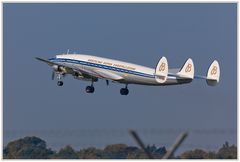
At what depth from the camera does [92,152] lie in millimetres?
85750

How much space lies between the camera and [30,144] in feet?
355

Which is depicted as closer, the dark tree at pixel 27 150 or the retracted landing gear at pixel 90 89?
the retracted landing gear at pixel 90 89

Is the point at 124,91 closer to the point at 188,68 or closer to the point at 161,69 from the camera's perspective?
the point at 161,69

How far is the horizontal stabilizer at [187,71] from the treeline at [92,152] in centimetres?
558

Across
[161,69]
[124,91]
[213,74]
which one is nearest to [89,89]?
[124,91]

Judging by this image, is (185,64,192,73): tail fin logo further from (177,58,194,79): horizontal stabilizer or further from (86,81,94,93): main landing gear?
(86,81,94,93): main landing gear

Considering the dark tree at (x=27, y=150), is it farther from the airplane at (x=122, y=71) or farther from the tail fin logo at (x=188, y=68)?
the tail fin logo at (x=188, y=68)

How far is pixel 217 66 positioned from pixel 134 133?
1480 inches

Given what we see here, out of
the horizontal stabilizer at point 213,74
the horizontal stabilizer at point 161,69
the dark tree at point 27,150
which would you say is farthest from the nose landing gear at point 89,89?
the dark tree at point 27,150

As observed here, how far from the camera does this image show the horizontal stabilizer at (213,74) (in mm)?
74062

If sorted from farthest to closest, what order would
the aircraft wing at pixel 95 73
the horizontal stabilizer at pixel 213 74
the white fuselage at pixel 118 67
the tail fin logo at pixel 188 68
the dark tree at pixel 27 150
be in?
the dark tree at pixel 27 150 → the aircraft wing at pixel 95 73 → the horizontal stabilizer at pixel 213 74 → the white fuselage at pixel 118 67 → the tail fin logo at pixel 188 68

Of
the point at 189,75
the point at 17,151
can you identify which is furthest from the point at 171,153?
the point at 17,151

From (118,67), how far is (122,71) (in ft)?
2.46

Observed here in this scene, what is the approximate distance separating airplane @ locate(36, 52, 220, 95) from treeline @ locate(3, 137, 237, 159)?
519cm
